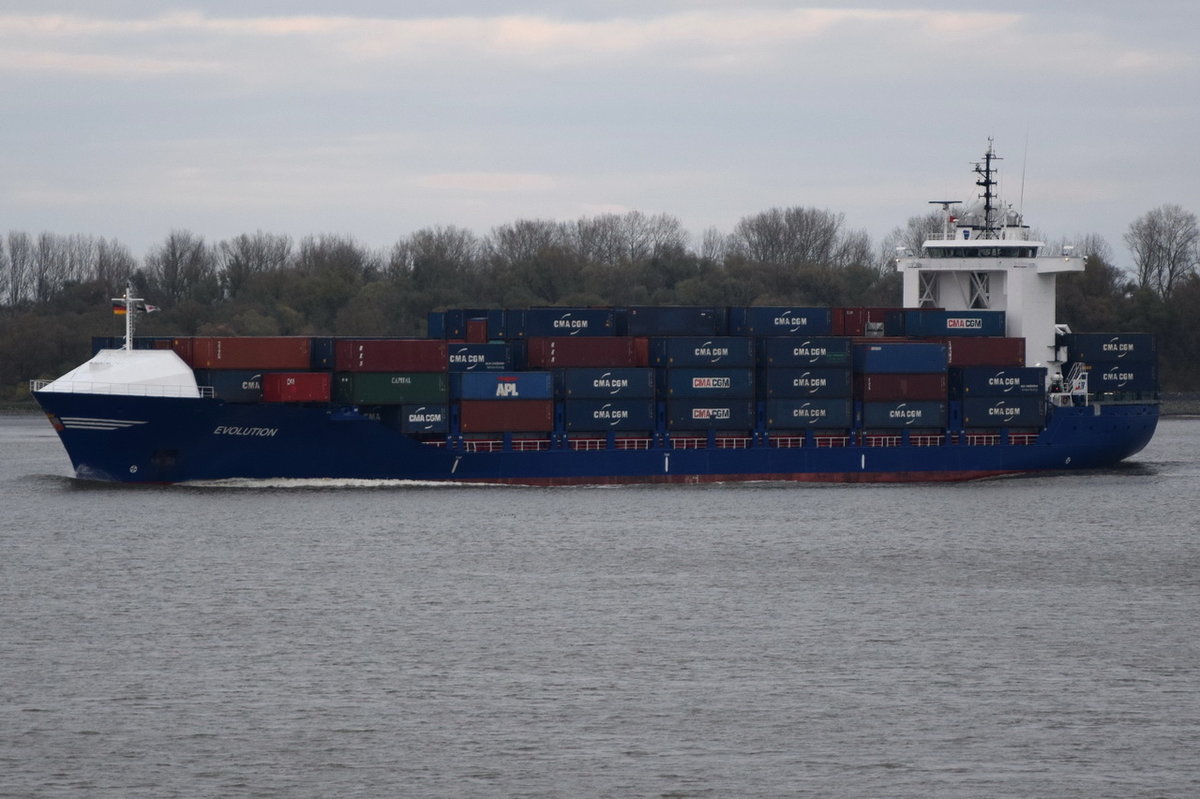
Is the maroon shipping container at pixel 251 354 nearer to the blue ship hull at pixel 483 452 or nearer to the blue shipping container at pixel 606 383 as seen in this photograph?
the blue ship hull at pixel 483 452

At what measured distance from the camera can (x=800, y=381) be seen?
2237 inches

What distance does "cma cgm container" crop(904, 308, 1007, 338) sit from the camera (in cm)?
6084

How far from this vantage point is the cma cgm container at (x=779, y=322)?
58625 millimetres

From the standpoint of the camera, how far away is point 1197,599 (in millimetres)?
36625

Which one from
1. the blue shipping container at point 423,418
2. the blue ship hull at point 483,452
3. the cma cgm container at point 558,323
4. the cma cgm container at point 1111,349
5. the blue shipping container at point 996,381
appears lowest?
the blue ship hull at point 483,452

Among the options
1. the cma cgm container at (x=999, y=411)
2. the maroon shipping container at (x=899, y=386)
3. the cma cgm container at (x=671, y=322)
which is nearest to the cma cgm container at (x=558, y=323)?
the cma cgm container at (x=671, y=322)

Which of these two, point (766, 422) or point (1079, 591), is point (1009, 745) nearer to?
point (1079, 591)

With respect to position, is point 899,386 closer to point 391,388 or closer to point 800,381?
point 800,381

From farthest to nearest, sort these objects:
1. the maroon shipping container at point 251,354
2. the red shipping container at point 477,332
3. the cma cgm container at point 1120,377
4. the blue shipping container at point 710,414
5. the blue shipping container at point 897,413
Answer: the cma cgm container at point 1120,377 → the blue shipping container at point 897,413 → the red shipping container at point 477,332 → the blue shipping container at point 710,414 → the maroon shipping container at point 251,354

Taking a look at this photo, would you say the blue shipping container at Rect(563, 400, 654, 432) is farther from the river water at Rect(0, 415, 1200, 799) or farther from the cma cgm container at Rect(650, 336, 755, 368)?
the river water at Rect(0, 415, 1200, 799)

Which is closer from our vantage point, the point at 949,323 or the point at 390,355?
the point at 390,355

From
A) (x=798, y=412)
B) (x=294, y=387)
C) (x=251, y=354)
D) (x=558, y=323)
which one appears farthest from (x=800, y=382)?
(x=251, y=354)

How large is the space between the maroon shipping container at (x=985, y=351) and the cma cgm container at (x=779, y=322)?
455cm

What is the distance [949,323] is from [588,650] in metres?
33.7
